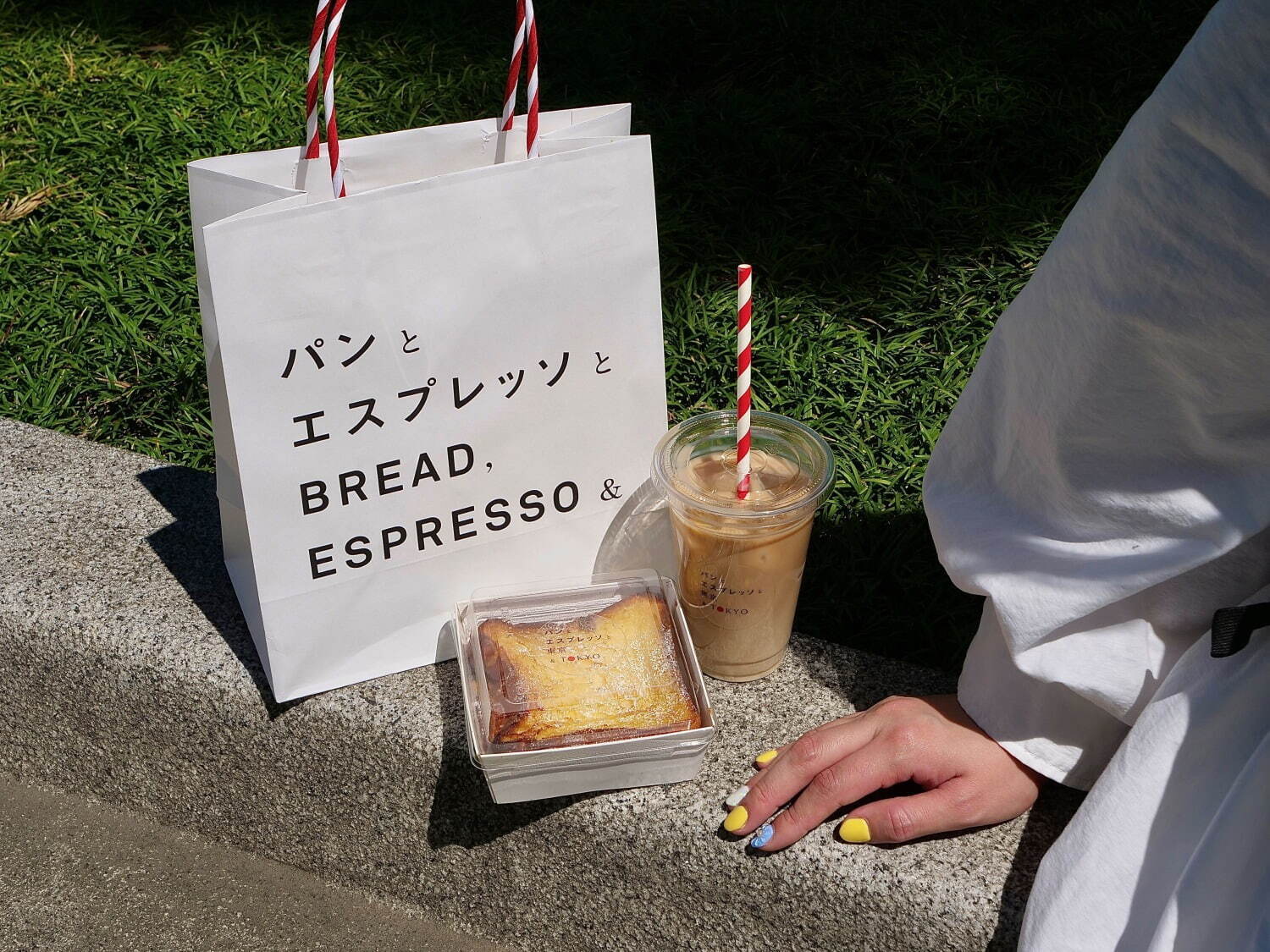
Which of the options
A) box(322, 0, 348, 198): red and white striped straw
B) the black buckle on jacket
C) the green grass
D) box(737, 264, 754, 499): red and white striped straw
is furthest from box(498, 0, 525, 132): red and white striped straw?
the black buckle on jacket

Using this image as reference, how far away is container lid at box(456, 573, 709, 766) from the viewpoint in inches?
44.4

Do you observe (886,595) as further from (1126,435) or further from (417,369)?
(417,369)

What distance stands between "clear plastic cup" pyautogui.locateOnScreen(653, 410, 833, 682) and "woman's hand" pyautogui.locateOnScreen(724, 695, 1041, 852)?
0.52ft

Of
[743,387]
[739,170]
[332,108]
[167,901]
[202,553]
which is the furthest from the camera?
[739,170]

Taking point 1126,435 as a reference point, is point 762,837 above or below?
below

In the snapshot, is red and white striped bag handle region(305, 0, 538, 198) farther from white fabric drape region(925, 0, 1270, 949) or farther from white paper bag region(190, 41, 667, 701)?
white fabric drape region(925, 0, 1270, 949)

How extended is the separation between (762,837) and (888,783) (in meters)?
0.13

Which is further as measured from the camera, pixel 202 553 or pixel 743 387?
pixel 202 553

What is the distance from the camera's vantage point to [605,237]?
1.18 meters

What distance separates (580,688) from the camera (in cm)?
117

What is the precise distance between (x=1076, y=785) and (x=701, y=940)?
419 mm

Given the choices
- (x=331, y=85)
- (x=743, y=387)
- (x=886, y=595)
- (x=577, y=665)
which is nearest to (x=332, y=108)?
(x=331, y=85)

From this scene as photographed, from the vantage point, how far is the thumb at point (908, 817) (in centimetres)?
111

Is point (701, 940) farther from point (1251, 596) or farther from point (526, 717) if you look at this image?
point (1251, 596)
